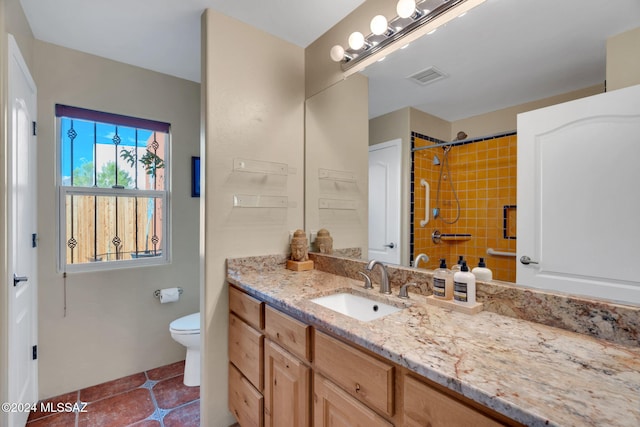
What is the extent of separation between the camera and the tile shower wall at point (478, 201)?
3.51 ft

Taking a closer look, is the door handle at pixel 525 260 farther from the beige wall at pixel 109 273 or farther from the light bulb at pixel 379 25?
the beige wall at pixel 109 273

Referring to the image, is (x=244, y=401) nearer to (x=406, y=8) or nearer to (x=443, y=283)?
(x=443, y=283)

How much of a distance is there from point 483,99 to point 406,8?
0.59m

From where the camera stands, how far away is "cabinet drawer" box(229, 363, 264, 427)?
1.44m

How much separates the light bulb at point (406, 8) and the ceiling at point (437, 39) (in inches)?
5.5

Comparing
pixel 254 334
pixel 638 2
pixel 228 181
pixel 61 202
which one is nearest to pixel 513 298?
pixel 638 2

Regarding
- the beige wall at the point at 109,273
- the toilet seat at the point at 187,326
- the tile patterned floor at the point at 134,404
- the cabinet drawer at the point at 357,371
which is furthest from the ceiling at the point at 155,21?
the tile patterned floor at the point at 134,404

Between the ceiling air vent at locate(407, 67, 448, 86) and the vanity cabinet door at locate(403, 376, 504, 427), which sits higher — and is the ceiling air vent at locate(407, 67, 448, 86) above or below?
above

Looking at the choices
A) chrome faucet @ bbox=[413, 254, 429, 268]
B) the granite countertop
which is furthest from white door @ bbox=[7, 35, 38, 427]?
chrome faucet @ bbox=[413, 254, 429, 268]

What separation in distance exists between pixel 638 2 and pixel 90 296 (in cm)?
318

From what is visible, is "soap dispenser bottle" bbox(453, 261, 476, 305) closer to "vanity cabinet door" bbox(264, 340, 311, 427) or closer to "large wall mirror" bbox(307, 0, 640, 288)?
"large wall mirror" bbox(307, 0, 640, 288)

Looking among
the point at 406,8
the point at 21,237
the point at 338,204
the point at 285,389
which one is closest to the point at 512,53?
the point at 406,8

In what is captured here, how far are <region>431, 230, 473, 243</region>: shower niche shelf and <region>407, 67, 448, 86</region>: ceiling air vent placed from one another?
725 mm

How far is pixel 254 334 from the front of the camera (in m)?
1.47
